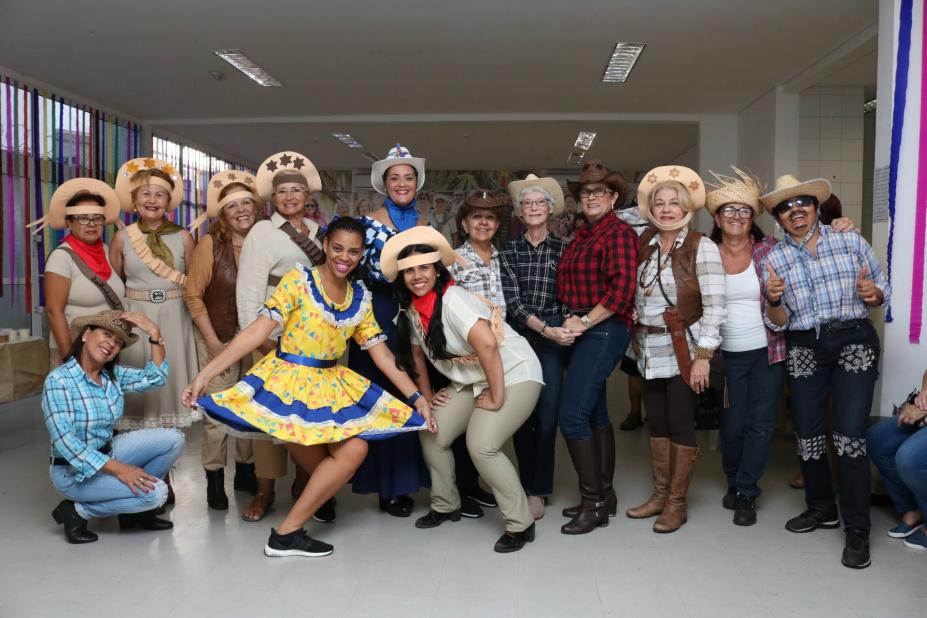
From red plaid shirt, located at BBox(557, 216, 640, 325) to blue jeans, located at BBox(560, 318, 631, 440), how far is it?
9cm

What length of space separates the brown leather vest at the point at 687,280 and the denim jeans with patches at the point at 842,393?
45cm

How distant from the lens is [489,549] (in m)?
3.39

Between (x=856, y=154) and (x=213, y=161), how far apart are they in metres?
9.50

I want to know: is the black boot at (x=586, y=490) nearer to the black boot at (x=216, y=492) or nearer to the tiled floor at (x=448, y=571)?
the tiled floor at (x=448, y=571)

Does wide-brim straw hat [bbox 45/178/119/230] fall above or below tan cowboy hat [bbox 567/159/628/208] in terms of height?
below

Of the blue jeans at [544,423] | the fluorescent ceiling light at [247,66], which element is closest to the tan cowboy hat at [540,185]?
the blue jeans at [544,423]

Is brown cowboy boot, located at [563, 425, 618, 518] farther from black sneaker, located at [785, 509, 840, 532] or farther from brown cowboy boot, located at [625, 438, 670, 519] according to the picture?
black sneaker, located at [785, 509, 840, 532]

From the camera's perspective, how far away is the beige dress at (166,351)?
384 cm

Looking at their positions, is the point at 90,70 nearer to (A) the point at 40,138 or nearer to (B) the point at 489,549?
(A) the point at 40,138

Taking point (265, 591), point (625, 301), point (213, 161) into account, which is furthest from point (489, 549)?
point (213, 161)

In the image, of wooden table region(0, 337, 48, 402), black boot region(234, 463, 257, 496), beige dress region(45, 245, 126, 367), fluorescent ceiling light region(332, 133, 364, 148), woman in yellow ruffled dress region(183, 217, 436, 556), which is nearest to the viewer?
woman in yellow ruffled dress region(183, 217, 436, 556)

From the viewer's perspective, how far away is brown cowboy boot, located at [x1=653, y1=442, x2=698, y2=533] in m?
3.58

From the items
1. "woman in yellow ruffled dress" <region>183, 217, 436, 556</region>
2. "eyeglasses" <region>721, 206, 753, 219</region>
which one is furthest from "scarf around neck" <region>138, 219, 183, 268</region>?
"eyeglasses" <region>721, 206, 753, 219</region>

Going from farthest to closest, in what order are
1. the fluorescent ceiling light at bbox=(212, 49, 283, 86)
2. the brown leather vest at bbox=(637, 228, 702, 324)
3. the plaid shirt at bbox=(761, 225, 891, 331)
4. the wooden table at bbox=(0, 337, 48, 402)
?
the fluorescent ceiling light at bbox=(212, 49, 283, 86) → the wooden table at bbox=(0, 337, 48, 402) → the brown leather vest at bbox=(637, 228, 702, 324) → the plaid shirt at bbox=(761, 225, 891, 331)
